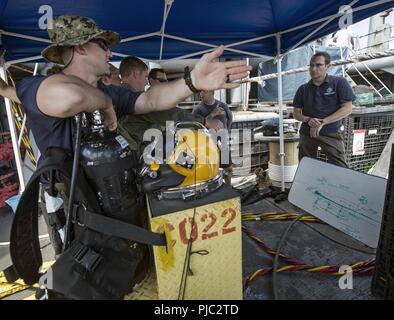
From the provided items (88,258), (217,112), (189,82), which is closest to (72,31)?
(189,82)

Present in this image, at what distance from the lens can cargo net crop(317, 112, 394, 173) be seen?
3.68 metres

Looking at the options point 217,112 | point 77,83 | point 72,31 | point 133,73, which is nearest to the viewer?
point 77,83

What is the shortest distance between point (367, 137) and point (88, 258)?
14.2ft

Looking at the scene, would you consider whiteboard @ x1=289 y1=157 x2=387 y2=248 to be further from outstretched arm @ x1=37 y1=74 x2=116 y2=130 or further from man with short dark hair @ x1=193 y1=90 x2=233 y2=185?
outstretched arm @ x1=37 y1=74 x2=116 y2=130

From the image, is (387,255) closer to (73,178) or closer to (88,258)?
(88,258)

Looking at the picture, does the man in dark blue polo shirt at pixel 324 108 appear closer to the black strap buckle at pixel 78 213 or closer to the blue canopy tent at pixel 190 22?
the blue canopy tent at pixel 190 22

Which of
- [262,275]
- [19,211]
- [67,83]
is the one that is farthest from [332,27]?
[19,211]

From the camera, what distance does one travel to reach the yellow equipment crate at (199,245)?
Answer: 0.98 m

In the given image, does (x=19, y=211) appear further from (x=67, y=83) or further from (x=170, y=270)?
(x=170, y=270)

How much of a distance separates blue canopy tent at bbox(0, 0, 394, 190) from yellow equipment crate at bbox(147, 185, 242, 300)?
6.66 feet

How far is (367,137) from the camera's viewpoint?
153 inches

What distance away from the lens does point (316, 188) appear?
2.42 meters
